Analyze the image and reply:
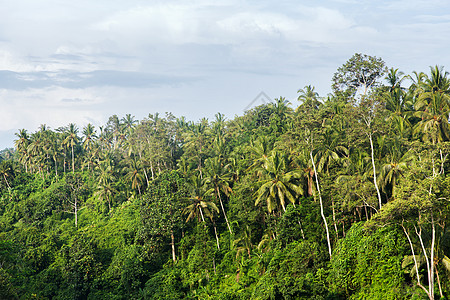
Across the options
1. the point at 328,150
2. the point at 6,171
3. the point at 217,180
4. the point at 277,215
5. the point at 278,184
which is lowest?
the point at 277,215

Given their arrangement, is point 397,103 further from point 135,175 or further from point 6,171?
point 6,171

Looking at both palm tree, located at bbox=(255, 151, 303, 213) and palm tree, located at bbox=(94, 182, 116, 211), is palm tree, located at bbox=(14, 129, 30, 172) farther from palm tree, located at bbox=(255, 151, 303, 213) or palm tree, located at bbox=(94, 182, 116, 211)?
palm tree, located at bbox=(255, 151, 303, 213)

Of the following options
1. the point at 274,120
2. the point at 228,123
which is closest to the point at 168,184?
the point at 274,120

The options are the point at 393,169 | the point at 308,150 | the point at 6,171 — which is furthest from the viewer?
the point at 6,171

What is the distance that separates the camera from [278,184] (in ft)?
108

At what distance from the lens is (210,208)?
1646 inches

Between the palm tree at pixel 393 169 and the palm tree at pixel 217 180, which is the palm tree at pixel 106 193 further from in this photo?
the palm tree at pixel 393 169

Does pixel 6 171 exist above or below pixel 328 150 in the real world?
above

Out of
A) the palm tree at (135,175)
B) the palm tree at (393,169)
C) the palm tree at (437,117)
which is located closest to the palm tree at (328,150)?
the palm tree at (393,169)

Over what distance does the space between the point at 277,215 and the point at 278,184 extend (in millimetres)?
3677

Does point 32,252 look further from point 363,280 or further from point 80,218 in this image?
point 363,280

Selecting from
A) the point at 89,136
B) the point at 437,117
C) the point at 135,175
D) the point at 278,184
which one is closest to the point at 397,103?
the point at 437,117

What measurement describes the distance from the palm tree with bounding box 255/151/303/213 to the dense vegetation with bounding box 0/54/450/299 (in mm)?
127

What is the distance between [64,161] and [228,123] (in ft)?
110
